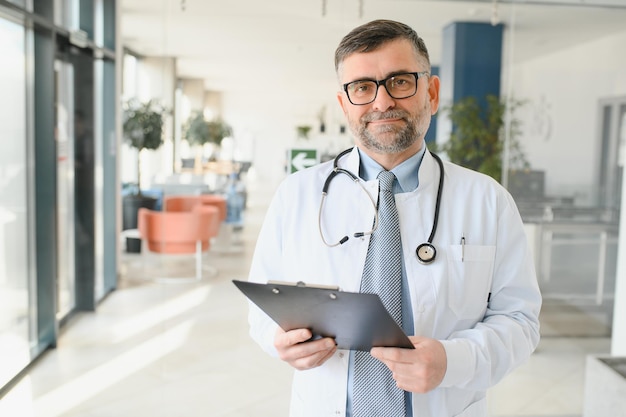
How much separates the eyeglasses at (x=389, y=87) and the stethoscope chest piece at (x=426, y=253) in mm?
354

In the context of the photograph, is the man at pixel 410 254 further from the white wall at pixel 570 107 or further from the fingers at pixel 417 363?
the white wall at pixel 570 107

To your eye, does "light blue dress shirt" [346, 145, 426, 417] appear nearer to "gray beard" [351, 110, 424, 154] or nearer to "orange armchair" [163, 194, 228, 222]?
"gray beard" [351, 110, 424, 154]

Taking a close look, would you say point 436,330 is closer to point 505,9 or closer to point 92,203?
point 505,9

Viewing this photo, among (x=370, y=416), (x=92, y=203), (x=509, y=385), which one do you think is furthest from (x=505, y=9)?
(x=92, y=203)

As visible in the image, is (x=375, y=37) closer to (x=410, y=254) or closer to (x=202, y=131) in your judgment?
(x=410, y=254)

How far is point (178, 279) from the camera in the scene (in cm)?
430

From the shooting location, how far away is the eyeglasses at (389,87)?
1.42m

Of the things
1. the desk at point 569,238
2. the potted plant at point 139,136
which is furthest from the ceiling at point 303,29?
the desk at point 569,238

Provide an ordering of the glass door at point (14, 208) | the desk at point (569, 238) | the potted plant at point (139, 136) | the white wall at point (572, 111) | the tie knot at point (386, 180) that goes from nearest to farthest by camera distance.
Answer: the tie knot at point (386, 180)
the glass door at point (14, 208)
the white wall at point (572, 111)
the desk at point (569, 238)
the potted plant at point (139, 136)

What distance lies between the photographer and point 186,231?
4.04m

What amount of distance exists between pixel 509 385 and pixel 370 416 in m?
2.90

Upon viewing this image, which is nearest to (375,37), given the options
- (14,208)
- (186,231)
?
(186,231)

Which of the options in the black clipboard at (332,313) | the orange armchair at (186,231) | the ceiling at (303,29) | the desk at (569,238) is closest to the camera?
the black clipboard at (332,313)

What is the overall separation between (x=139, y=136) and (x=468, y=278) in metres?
3.76
